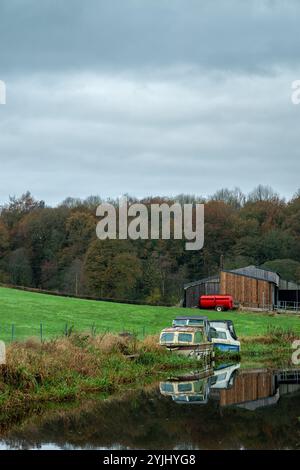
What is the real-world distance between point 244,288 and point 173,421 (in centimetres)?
6476

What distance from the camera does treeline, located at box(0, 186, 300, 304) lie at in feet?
363

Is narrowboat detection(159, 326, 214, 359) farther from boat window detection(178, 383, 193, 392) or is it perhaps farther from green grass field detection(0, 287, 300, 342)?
green grass field detection(0, 287, 300, 342)

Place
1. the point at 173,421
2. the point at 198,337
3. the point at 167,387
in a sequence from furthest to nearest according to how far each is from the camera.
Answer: the point at 198,337 → the point at 167,387 → the point at 173,421

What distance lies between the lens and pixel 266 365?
132 feet

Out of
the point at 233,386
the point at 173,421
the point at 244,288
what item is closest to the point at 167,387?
the point at 233,386

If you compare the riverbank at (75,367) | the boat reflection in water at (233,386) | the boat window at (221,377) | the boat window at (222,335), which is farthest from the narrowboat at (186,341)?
the boat window at (222,335)

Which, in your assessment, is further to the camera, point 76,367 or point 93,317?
point 93,317

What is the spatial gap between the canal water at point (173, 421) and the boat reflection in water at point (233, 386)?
40 millimetres

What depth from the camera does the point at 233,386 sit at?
29.4 meters

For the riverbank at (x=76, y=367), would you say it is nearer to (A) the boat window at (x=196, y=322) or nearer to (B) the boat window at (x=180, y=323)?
(A) the boat window at (x=196, y=322)

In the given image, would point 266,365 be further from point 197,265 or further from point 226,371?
point 197,265

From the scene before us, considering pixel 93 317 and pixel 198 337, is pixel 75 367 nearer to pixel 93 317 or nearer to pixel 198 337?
pixel 198 337

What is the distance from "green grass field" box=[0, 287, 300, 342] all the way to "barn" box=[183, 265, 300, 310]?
25.1 ft

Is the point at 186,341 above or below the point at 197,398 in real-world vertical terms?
above
